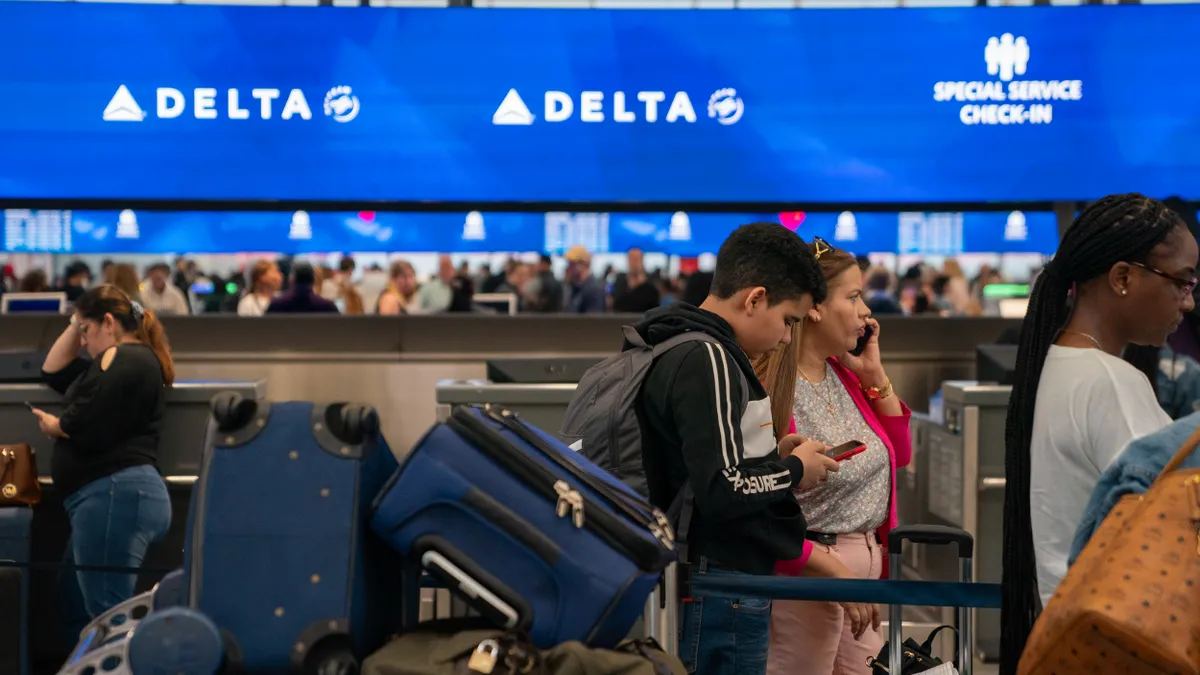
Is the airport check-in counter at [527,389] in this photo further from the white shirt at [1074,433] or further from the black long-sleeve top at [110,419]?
the white shirt at [1074,433]

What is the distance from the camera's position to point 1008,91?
6707 mm

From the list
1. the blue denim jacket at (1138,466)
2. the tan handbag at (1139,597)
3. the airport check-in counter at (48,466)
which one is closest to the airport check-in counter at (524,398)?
the airport check-in counter at (48,466)

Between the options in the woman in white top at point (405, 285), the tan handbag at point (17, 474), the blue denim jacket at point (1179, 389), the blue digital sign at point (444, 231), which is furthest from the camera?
the woman in white top at point (405, 285)

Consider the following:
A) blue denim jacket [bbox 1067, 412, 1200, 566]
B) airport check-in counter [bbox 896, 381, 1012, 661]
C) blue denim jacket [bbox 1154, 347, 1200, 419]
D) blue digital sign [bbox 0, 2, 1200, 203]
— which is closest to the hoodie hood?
blue denim jacket [bbox 1067, 412, 1200, 566]

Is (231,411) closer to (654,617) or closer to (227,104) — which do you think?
(654,617)

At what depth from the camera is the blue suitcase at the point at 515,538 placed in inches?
80.4

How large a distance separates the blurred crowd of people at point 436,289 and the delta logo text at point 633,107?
1288 millimetres

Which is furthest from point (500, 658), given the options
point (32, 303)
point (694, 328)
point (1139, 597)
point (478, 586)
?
point (32, 303)

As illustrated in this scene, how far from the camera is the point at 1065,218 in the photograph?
6.80 meters

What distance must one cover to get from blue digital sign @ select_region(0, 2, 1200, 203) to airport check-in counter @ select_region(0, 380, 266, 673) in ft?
4.06

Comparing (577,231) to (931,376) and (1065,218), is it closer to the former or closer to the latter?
(931,376)

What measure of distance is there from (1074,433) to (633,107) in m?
4.67

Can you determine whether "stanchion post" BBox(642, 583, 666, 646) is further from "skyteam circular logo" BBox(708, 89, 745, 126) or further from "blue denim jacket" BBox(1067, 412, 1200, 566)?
"skyteam circular logo" BBox(708, 89, 745, 126)

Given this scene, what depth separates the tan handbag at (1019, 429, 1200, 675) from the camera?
182 cm
